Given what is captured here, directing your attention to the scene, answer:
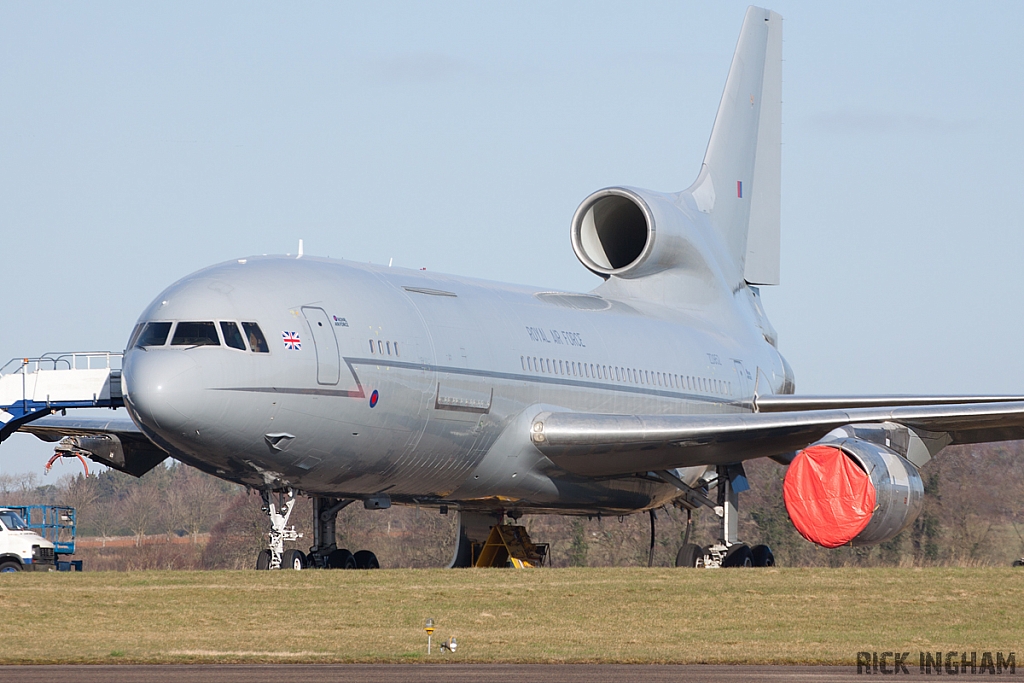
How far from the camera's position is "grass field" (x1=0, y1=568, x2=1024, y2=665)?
48.0ft

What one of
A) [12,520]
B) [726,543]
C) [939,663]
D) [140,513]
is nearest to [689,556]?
[726,543]

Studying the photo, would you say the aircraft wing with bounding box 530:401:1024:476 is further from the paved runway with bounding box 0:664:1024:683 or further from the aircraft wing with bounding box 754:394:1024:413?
the paved runway with bounding box 0:664:1024:683

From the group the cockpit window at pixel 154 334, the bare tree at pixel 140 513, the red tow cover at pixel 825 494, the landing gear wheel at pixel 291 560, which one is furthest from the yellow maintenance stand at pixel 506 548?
the bare tree at pixel 140 513

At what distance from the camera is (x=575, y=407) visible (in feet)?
81.4

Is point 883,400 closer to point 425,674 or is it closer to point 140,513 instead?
point 425,674

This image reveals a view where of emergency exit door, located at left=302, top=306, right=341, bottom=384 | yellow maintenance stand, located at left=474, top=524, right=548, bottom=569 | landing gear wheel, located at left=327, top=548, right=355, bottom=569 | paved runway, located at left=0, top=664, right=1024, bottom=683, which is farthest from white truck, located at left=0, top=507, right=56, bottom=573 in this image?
paved runway, located at left=0, top=664, right=1024, bottom=683

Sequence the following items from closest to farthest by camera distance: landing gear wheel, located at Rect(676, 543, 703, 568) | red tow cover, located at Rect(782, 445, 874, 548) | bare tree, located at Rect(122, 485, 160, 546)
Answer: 1. red tow cover, located at Rect(782, 445, 874, 548)
2. landing gear wheel, located at Rect(676, 543, 703, 568)
3. bare tree, located at Rect(122, 485, 160, 546)

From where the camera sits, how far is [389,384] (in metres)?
20.1

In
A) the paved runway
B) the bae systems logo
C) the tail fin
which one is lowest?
the paved runway

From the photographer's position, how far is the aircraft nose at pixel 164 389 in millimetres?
17797

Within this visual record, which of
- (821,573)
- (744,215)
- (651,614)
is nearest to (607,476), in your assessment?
(821,573)

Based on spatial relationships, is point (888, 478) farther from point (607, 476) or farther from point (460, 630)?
point (460, 630)

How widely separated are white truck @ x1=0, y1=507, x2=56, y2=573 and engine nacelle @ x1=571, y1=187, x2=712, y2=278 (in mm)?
12254

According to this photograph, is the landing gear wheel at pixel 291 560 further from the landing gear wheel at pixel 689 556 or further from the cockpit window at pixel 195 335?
the landing gear wheel at pixel 689 556
